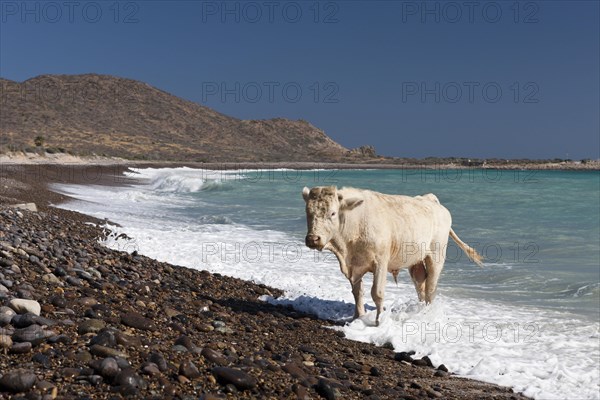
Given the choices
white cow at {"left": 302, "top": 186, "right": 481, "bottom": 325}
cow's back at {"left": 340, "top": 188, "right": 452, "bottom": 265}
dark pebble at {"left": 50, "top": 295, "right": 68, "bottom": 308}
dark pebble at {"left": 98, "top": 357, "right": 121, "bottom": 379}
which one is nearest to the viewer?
dark pebble at {"left": 98, "top": 357, "right": 121, "bottom": 379}

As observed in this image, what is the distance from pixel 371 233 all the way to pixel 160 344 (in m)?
3.75

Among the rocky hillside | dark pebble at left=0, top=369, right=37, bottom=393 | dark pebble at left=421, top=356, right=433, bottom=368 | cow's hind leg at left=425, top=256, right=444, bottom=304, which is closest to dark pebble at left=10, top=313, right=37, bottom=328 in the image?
dark pebble at left=0, top=369, right=37, bottom=393

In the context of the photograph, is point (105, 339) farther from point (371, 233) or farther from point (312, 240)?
point (371, 233)

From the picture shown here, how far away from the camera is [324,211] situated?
740 cm

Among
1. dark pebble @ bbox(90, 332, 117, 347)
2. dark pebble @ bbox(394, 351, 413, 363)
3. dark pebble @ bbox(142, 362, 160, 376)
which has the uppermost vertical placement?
dark pebble @ bbox(90, 332, 117, 347)

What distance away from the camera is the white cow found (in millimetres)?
7449

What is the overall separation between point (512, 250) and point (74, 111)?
137730 millimetres

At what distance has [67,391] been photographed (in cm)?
366

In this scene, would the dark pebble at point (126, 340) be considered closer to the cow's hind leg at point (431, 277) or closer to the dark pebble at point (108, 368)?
the dark pebble at point (108, 368)

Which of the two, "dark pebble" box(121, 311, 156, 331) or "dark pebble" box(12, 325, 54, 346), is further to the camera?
"dark pebble" box(121, 311, 156, 331)

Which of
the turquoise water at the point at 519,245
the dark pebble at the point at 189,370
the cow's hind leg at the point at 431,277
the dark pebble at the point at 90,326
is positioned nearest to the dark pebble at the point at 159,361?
the dark pebble at the point at 189,370

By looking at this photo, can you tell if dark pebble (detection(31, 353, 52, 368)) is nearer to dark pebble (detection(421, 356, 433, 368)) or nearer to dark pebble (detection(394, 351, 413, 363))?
dark pebble (detection(394, 351, 413, 363))

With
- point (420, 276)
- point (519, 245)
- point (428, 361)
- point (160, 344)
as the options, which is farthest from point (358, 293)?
point (519, 245)

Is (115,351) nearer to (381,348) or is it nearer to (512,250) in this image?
(381,348)
